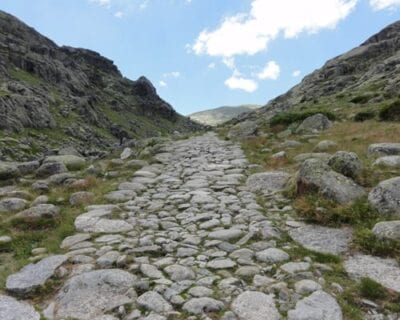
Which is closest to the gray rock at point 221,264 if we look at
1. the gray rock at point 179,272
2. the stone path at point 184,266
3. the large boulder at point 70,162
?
the stone path at point 184,266

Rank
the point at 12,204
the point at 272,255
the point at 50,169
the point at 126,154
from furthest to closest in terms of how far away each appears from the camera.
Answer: the point at 126,154 < the point at 50,169 < the point at 12,204 < the point at 272,255

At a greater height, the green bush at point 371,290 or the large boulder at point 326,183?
the large boulder at point 326,183

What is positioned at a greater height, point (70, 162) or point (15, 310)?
point (70, 162)

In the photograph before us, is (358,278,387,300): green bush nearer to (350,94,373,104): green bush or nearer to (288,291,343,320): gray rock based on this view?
(288,291,343,320): gray rock

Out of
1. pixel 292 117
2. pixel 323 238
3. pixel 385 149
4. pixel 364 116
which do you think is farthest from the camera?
pixel 292 117

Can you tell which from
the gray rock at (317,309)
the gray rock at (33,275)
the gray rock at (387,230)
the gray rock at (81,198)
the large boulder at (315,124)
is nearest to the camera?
the gray rock at (317,309)

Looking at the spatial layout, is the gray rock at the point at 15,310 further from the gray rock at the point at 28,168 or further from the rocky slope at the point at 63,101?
the rocky slope at the point at 63,101

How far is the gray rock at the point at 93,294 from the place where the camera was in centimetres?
631

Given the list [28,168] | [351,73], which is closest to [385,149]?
[28,168]

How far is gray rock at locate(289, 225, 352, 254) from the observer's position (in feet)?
27.2

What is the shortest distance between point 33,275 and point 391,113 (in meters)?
22.0

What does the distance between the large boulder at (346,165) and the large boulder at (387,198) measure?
1543 mm

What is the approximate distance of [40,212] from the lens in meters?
10.4

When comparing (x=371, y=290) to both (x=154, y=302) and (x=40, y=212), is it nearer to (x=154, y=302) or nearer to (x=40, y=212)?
(x=154, y=302)
